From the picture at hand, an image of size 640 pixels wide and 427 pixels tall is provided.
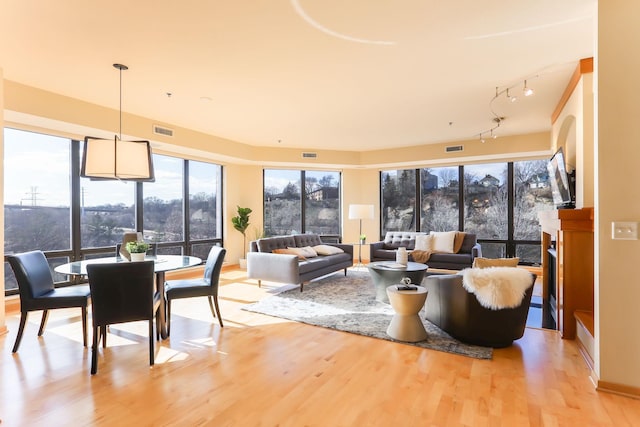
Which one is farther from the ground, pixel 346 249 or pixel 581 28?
pixel 581 28

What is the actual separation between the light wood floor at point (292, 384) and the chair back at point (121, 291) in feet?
1.47

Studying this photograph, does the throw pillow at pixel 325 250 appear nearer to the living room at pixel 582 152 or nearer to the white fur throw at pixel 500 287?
the living room at pixel 582 152

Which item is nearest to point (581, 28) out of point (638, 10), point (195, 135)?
point (638, 10)

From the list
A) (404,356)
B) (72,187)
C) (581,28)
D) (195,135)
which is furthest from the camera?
(195,135)

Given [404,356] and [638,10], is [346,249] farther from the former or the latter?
[638,10]

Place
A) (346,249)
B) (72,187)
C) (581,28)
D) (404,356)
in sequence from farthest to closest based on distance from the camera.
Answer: (346,249) → (72,187) → (404,356) → (581,28)

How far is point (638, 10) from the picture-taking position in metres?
2.43

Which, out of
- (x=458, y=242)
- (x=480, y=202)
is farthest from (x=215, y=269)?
(x=480, y=202)

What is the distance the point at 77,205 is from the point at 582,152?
22.0 ft

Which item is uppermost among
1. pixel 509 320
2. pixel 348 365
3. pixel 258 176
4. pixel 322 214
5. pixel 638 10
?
pixel 638 10

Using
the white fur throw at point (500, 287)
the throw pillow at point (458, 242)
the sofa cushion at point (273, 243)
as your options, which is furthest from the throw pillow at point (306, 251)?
the white fur throw at point (500, 287)

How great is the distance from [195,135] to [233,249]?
111 inches

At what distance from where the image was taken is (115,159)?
3340mm

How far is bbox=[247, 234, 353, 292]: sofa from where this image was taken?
532cm
